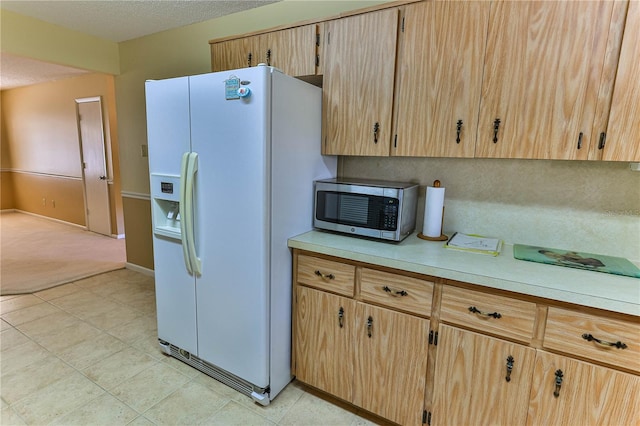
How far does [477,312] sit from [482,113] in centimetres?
91

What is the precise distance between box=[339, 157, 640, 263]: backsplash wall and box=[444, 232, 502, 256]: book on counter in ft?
0.29

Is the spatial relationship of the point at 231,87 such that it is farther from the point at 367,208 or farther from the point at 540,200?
the point at 540,200

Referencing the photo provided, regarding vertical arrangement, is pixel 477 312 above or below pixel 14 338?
above

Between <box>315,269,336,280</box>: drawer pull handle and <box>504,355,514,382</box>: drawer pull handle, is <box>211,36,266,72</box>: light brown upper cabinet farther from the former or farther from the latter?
<box>504,355,514,382</box>: drawer pull handle

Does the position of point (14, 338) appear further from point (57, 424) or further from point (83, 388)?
point (57, 424)

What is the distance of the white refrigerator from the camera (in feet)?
5.31

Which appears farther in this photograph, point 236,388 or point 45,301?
point 45,301

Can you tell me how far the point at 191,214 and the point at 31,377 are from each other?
1.44 m

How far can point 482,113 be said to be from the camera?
1553 mm

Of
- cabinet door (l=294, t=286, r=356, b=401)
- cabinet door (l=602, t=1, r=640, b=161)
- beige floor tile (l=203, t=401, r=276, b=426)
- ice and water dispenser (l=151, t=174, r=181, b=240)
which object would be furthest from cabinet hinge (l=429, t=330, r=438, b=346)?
ice and water dispenser (l=151, t=174, r=181, b=240)

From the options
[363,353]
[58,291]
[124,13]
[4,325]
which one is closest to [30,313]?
[4,325]

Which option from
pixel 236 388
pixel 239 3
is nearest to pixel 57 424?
pixel 236 388

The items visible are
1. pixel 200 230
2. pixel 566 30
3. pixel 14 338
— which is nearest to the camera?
pixel 566 30

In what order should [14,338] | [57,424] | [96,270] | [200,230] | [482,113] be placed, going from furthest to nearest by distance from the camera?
[96,270]
[14,338]
[200,230]
[57,424]
[482,113]
